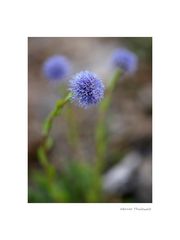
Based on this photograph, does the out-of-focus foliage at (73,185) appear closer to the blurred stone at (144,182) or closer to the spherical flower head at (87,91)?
the blurred stone at (144,182)

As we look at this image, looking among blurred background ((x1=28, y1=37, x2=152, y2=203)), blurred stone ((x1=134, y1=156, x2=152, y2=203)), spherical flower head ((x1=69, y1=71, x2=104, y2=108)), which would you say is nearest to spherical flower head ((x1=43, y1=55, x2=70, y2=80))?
blurred background ((x1=28, y1=37, x2=152, y2=203))

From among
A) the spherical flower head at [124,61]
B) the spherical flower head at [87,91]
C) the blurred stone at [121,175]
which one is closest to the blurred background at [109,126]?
the blurred stone at [121,175]

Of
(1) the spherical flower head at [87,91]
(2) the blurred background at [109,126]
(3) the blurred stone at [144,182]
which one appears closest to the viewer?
(1) the spherical flower head at [87,91]

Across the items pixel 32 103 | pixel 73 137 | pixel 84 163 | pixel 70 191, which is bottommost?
pixel 70 191

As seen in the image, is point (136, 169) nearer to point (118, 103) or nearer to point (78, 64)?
point (118, 103)
